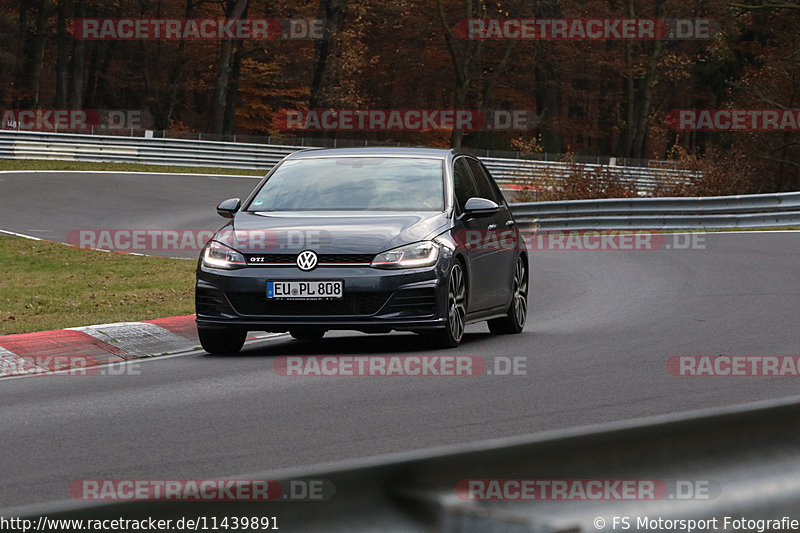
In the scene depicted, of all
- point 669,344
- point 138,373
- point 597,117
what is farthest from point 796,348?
point 597,117

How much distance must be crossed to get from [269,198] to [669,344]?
3.69m

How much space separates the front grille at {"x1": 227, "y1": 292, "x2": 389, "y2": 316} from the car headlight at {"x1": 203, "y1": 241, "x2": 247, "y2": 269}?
0.28 meters

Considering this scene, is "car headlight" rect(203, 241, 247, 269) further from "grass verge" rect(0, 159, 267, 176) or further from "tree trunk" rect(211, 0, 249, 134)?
"tree trunk" rect(211, 0, 249, 134)

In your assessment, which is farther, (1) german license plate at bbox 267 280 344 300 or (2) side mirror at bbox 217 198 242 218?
(2) side mirror at bbox 217 198 242 218

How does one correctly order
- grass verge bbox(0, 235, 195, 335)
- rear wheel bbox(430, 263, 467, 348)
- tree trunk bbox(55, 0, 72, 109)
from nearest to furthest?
rear wheel bbox(430, 263, 467, 348)
grass verge bbox(0, 235, 195, 335)
tree trunk bbox(55, 0, 72, 109)

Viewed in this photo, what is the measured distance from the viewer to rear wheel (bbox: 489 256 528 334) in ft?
41.9

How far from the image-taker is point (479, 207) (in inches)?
455

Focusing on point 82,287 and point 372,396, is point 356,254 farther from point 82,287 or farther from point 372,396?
point 82,287

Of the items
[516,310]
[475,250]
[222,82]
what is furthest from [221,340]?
[222,82]

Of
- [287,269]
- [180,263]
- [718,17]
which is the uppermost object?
[718,17]

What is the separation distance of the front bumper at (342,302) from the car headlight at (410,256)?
5 centimetres

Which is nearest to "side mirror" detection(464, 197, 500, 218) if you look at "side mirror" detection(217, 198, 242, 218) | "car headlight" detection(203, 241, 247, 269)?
"side mirror" detection(217, 198, 242, 218)

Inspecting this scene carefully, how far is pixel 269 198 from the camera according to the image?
1184 centimetres

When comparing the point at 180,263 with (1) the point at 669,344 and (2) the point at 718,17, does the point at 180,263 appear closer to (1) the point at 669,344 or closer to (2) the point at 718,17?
(1) the point at 669,344
